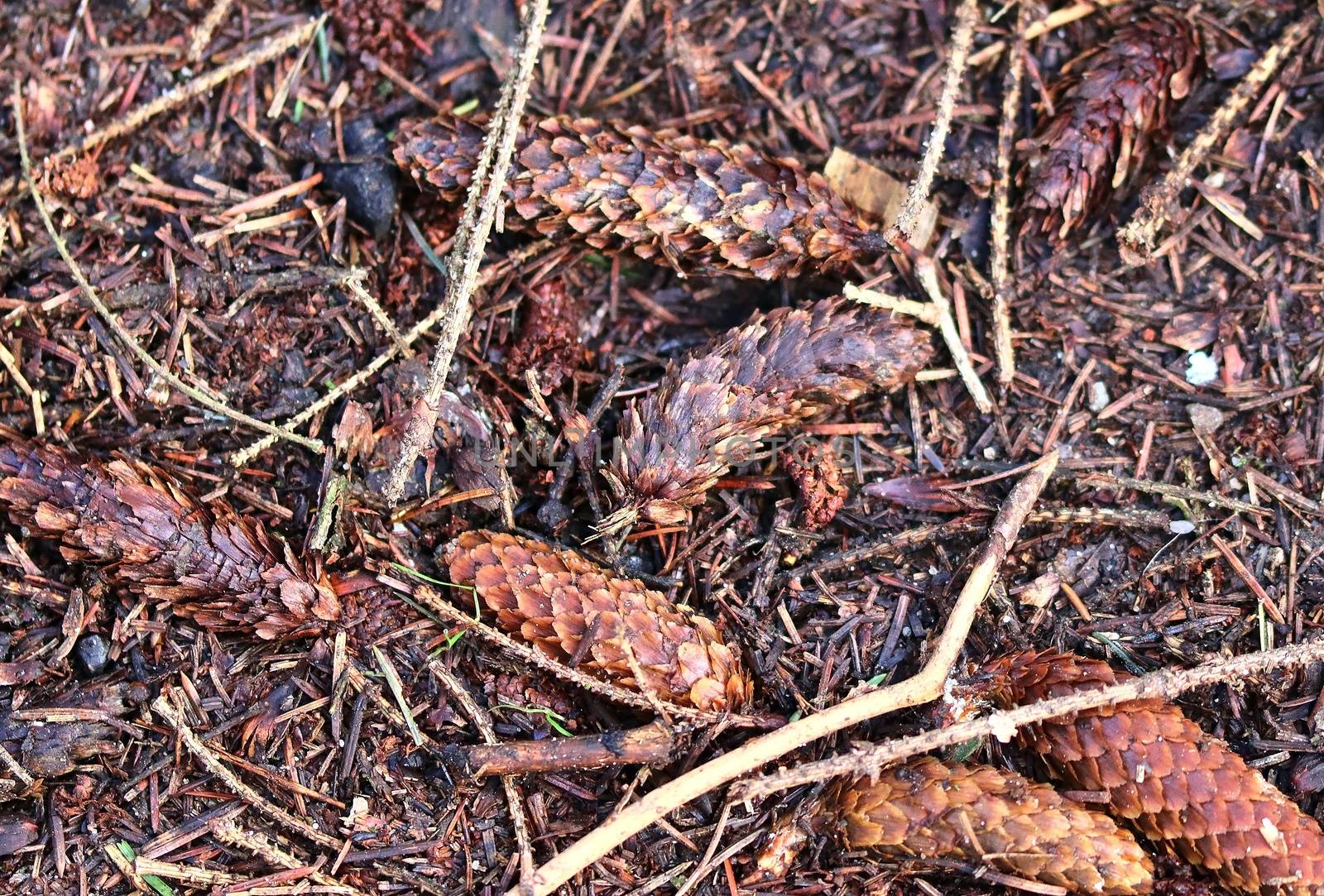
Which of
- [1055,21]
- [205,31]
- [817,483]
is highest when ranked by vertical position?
[1055,21]

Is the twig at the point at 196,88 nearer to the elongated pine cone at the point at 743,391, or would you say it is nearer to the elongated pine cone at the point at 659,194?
the elongated pine cone at the point at 659,194

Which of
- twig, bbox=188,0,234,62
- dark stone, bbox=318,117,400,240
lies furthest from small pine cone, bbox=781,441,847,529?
twig, bbox=188,0,234,62

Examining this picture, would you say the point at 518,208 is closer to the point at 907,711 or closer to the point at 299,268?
the point at 299,268

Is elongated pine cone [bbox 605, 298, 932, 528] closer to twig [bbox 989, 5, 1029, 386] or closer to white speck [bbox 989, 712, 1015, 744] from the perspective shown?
twig [bbox 989, 5, 1029, 386]

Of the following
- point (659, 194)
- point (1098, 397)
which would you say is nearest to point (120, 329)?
point (659, 194)

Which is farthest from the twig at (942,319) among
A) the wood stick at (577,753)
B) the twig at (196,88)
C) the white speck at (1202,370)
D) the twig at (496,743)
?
the twig at (196,88)

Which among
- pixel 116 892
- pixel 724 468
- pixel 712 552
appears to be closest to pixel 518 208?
pixel 724 468

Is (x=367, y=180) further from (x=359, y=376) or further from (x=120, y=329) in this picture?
(x=120, y=329)
